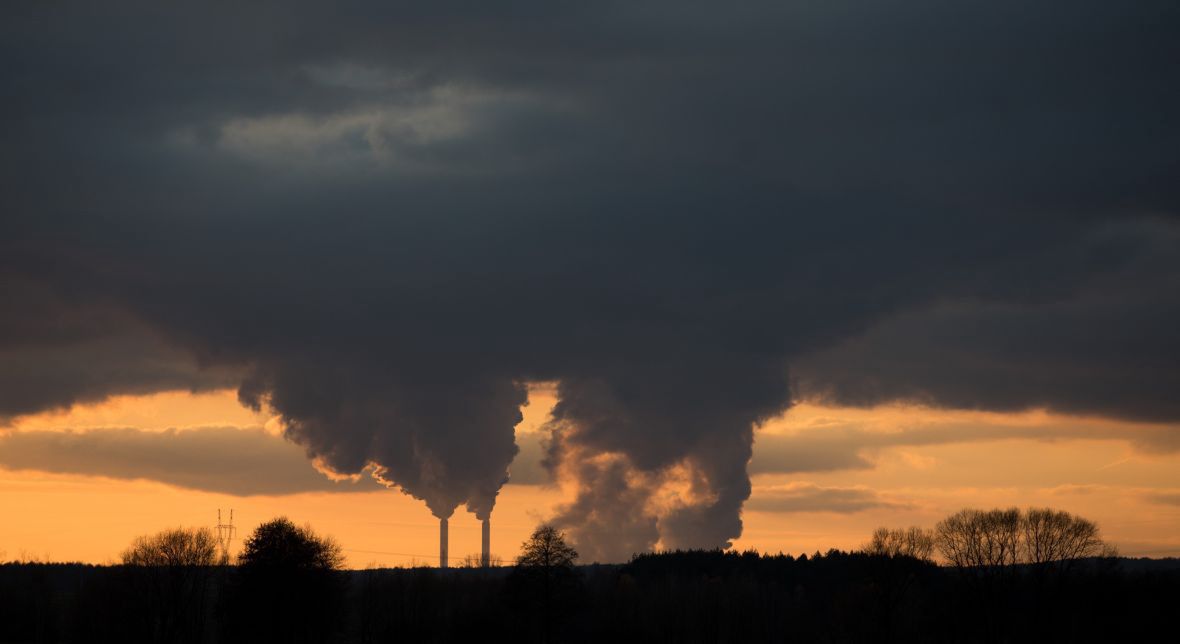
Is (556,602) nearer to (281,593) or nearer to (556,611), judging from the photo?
(556,611)

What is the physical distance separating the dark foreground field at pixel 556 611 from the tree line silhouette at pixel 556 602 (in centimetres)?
22

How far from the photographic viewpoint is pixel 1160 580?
576ft

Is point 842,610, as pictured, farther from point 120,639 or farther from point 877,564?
point 120,639

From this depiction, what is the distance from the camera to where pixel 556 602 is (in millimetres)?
147250

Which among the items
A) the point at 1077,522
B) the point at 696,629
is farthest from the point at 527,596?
the point at 1077,522

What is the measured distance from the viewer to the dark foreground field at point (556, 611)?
14075 cm

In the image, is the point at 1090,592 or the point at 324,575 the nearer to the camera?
the point at 324,575

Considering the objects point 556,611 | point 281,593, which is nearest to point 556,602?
point 556,611

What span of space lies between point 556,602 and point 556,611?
1.00 metres

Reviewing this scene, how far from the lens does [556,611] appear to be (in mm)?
147500

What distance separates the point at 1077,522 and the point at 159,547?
108 m

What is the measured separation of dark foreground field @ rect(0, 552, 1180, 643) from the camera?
140750 mm

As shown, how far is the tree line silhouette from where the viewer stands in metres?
141

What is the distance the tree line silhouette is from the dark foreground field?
0.22 metres
